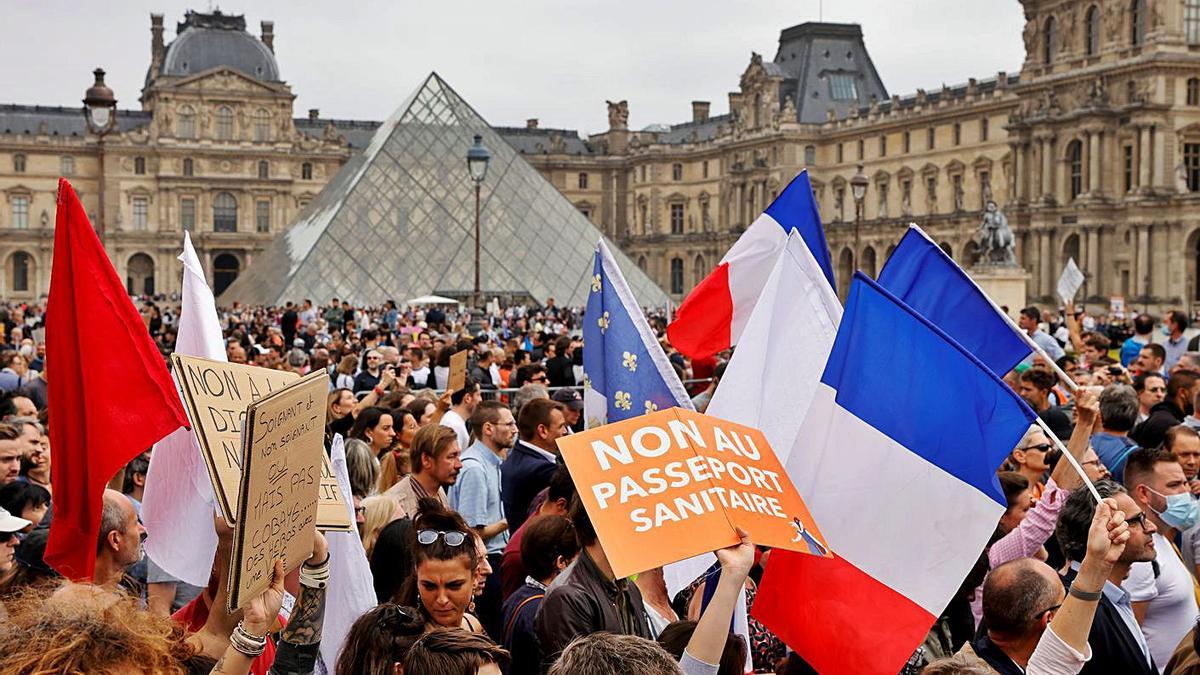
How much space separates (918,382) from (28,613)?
233 cm

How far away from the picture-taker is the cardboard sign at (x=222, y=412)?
9.89 feet

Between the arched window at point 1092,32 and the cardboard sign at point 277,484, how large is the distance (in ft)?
133

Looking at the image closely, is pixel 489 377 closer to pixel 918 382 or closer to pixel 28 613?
Result: pixel 918 382

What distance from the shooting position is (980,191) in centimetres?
4969

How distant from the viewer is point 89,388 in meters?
3.83

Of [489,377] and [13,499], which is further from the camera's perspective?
[489,377]

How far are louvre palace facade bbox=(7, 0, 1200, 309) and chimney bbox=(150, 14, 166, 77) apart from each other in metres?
0.08

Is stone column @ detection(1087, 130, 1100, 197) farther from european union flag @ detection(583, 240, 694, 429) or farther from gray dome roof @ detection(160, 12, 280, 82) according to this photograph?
gray dome roof @ detection(160, 12, 280, 82)

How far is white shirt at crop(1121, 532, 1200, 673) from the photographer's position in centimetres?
412

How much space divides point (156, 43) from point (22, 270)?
1523 cm

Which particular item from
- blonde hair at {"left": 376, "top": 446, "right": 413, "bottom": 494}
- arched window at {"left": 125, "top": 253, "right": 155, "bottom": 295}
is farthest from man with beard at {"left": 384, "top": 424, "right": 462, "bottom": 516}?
arched window at {"left": 125, "top": 253, "right": 155, "bottom": 295}

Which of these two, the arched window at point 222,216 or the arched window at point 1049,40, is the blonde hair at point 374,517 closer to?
the arched window at point 1049,40

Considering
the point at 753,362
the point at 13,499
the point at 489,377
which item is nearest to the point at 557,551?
the point at 753,362

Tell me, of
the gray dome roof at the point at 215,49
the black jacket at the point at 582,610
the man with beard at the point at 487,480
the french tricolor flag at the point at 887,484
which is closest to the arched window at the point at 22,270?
the gray dome roof at the point at 215,49
